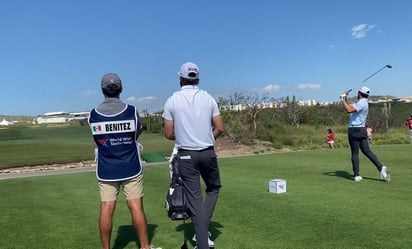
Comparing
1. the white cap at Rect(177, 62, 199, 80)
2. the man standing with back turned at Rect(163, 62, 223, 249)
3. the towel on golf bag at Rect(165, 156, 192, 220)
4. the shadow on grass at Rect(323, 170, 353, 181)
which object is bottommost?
the shadow on grass at Rect(323, 170, 353, 181)

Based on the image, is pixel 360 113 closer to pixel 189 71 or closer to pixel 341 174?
pixel 341 174

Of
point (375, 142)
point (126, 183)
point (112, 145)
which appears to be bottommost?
point (375, 142)

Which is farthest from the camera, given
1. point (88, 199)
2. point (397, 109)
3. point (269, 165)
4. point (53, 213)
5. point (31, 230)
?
point (397, 109)

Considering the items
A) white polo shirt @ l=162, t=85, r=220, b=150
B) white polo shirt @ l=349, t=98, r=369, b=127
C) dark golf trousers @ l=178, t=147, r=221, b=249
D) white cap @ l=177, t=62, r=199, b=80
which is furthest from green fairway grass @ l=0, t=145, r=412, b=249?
white cap @ l=177, t=62, r=199, b=80

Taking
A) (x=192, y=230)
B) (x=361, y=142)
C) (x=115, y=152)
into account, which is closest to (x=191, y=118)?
(x=115, y=152)

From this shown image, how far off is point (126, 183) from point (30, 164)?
1782 centimetres

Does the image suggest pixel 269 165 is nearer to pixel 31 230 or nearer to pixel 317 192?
pixel 317 192

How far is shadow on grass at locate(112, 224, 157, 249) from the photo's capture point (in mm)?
5945

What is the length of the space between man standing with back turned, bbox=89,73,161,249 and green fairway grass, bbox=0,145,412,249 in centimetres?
74

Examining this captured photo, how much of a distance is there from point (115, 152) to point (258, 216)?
290 cm

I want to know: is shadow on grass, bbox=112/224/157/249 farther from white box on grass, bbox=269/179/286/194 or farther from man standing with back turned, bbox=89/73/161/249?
white box on grass, bbox=269/179/286/194

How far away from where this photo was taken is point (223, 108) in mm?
31469

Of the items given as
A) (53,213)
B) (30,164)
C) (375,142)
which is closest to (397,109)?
(375,142)

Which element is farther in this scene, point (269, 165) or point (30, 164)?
point (30, 164)
